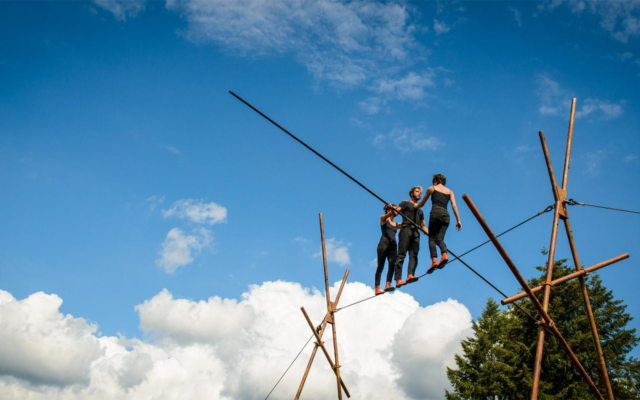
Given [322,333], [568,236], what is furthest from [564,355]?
[568,236]

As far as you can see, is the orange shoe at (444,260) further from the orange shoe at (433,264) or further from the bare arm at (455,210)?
the bare arm at (455,210)

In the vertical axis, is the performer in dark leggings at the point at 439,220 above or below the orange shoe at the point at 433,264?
above

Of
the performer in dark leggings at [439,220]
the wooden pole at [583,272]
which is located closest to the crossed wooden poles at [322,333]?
the performer in dark leggings at [439,220]

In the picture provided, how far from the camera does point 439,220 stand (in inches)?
310

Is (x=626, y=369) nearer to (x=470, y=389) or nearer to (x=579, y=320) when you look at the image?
(x=579, y=320)

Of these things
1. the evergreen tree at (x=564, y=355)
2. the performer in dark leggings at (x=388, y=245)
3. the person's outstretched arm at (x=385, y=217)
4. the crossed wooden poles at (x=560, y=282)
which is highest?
the evergreen tree at (x=564, y=355)

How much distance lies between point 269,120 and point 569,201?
5.02 metres

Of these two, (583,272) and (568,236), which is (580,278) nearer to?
(583,272)

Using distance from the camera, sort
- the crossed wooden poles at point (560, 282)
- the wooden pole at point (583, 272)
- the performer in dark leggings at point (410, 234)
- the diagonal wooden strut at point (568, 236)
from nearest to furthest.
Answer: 1. the crossed wooden poles at point (560, 282)
2. the diagonal wooden strut at point (568, 236)
3. the wooden pole at point (583, 272)
4. the performer in dark leggings at point (410, 234)

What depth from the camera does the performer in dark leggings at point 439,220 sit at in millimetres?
7840

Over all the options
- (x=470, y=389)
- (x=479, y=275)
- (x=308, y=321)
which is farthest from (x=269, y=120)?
(x=470, y=389)

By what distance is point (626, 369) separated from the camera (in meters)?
20.7

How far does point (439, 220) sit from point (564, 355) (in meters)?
18.1

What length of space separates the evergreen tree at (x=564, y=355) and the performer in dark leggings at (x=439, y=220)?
15997 millimetres
